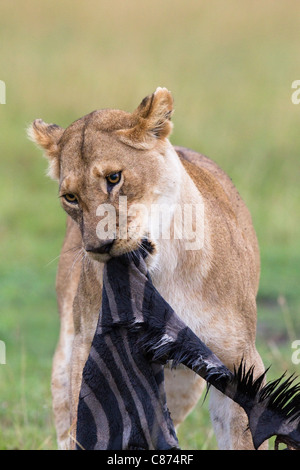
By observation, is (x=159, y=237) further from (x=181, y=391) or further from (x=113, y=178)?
(x=181, y=391)

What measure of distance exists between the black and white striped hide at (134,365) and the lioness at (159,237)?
0.15 metres

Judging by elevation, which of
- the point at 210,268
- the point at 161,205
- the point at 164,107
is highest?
the point at 164,107

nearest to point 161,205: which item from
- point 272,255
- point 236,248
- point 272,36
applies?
point 236,248

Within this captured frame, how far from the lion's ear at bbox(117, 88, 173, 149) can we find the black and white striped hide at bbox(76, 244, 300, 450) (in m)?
0.45

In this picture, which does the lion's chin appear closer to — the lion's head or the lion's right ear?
the lion's head

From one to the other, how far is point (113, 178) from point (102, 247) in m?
0.27

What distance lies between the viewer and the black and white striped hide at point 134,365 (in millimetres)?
3100

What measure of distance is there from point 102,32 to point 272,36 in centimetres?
246

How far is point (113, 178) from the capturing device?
3.32m

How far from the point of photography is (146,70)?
12852 mm

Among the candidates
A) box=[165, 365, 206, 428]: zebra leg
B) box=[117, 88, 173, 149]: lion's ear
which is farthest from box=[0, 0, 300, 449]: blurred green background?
box=[117, 88, 173, 149]: lion's ear

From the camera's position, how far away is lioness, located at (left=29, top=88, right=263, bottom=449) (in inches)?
130

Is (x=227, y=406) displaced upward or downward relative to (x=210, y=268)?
downward
